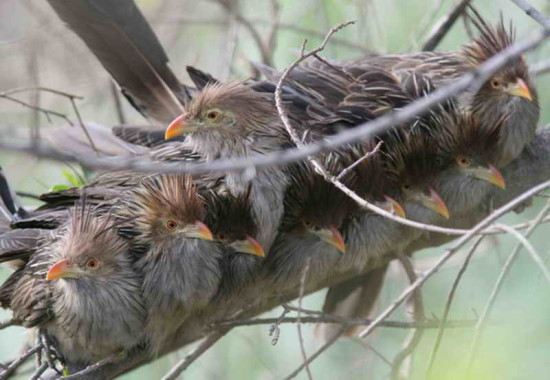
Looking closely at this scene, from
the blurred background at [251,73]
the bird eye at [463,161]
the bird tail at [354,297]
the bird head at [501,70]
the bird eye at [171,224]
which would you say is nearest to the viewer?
the bird eye at [171,224]

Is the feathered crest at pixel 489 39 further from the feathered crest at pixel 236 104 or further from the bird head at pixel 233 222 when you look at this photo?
the bird head at pixel 233 222

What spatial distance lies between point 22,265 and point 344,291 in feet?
6.83

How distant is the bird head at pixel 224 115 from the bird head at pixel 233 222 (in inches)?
11.7

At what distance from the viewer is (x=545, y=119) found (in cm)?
688

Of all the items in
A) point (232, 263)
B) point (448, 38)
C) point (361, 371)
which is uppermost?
A: point (448, 38)

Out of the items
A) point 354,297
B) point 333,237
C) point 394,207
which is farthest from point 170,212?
point 354,297

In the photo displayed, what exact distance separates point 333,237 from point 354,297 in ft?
3.81

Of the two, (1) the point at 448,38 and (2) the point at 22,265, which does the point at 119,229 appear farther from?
(1) the point at 448,38

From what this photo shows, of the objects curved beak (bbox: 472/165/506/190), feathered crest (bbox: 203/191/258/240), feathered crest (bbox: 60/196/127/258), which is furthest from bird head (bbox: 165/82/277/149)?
curved beak (bbox: 472/165/506/190)

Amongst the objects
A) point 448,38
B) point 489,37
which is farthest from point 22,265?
point 448,38

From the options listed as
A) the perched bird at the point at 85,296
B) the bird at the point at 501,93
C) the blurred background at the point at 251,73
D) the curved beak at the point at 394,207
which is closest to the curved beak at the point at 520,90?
the bird at the point at 501,93

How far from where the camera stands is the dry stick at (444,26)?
5.47 meters

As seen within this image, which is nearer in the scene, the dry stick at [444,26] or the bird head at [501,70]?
the bird head at [501,70]

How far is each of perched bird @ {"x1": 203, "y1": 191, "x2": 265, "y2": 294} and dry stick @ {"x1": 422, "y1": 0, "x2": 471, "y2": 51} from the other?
2010 millimetres
